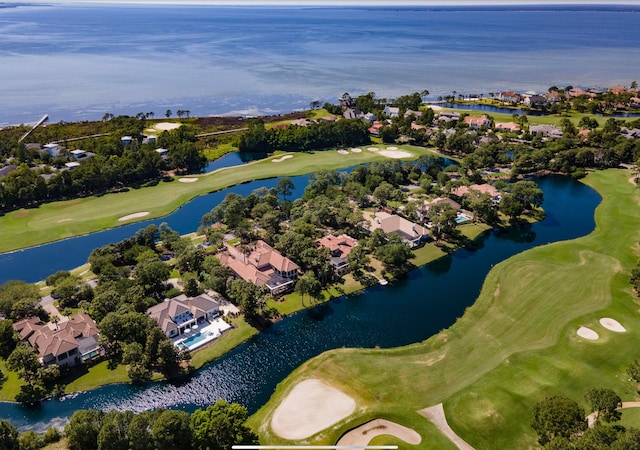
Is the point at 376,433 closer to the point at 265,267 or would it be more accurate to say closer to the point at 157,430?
the point at 157,430

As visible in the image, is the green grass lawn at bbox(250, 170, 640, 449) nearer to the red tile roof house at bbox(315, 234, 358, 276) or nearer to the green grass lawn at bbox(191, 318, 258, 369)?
the green grass lawn at bbox(191, 318, 258, 369)

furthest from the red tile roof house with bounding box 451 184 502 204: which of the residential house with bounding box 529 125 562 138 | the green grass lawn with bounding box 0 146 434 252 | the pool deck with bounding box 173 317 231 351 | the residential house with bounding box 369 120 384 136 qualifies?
the pool deck with bounding box 173 317 231 351

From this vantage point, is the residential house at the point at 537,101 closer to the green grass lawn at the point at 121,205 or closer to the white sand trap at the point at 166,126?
the green grass lawn at the point at 121,205

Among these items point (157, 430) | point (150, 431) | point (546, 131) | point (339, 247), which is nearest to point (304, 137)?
point (339, 247)

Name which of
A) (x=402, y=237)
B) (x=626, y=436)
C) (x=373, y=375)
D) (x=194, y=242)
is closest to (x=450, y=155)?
(x=402, y=237)

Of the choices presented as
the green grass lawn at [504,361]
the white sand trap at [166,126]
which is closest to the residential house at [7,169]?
the white sand trap at [166,126]
